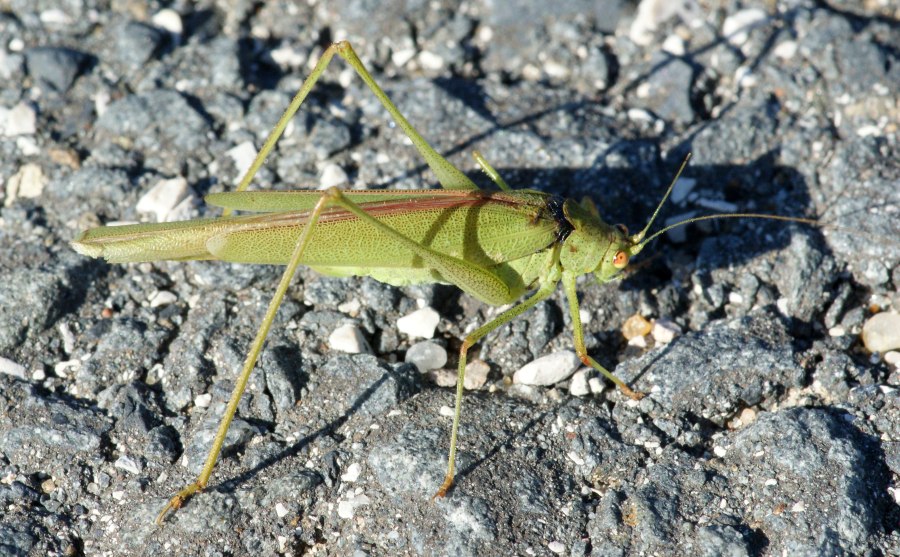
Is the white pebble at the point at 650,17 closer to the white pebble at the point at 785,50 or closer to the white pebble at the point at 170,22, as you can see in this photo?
the white pebble at the point at 785,50

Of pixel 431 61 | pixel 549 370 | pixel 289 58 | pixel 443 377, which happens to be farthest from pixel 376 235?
pixel 289 58

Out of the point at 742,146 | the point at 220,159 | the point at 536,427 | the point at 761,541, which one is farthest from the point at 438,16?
the point at 761,541

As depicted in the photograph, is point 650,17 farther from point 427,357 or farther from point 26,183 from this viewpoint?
point 26,183

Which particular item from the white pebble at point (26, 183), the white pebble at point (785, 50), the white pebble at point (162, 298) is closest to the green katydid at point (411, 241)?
the white pebble at point (162, 298)

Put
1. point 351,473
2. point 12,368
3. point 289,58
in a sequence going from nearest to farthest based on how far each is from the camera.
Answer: point 351,473
point 12,368
point 289,58

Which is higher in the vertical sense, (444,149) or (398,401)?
(444,149)

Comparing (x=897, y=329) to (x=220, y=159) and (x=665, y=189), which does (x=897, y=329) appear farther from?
(x=220, y=159)
